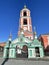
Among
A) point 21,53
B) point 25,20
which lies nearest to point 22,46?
point 21,53

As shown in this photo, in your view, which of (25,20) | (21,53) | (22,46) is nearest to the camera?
(22,46)

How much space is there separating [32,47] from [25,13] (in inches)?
1281

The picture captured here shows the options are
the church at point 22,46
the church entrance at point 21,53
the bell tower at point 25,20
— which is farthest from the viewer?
the bell tower at point 25,20

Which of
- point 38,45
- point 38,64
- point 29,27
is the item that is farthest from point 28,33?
point 38,64

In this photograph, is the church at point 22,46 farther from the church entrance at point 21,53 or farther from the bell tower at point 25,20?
the bell tower at point 25,20

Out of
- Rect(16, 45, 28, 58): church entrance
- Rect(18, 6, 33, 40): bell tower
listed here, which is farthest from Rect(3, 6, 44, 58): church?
Rect(18, 6, 33, 40): bell tower

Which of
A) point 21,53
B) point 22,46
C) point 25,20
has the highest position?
point 25,20

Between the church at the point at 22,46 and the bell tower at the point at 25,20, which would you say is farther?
the bell tower at the point at 25,20

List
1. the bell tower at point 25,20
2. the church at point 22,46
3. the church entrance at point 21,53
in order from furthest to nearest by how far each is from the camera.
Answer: the bell tower at point 25,20 < the church entrance at point 21,53 < the church at point 22,46

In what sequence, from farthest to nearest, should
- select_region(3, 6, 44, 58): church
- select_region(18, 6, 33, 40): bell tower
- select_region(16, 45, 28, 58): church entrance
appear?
select_region(18, 6, 33, 40): bell tower
select_region(16, 45, 28, 58): church entrance
select_region(3, 6, 44, 58): church

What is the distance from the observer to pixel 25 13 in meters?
49.8

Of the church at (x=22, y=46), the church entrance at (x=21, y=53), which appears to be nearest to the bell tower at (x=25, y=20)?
the church entrance at (x=21, y=53)

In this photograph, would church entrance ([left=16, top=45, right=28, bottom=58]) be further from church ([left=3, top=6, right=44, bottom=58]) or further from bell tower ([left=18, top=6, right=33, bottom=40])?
bell tower ([left=18, top=6, right=33, bottom=40])

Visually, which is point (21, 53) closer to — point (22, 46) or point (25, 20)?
point (22, 46)
